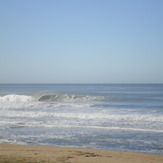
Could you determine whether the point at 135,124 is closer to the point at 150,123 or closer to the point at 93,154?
the point at 150,123

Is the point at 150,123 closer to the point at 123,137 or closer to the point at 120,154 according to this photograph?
the point at 123,137

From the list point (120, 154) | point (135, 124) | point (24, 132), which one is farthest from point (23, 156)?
point (135, 124)

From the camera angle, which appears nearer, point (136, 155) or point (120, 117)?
point (136, 155)

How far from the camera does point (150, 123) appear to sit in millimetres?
14922

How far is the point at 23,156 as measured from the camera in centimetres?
787

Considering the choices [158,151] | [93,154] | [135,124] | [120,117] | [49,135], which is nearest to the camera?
[93,154]

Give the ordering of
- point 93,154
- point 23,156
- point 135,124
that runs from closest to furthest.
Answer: point 23,156 → point 93,154 → point 135,124

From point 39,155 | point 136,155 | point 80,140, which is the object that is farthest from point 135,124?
point 39,155

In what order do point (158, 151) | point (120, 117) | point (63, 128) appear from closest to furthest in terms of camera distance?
point (158, 151)
point (63, 128)
point (120, 117)

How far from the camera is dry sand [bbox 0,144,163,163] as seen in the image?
7527 millimetres

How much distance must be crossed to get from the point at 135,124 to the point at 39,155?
25.8 ft

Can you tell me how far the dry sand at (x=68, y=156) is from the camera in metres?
7.53

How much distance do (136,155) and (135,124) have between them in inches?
248

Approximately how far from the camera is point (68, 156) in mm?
8039
